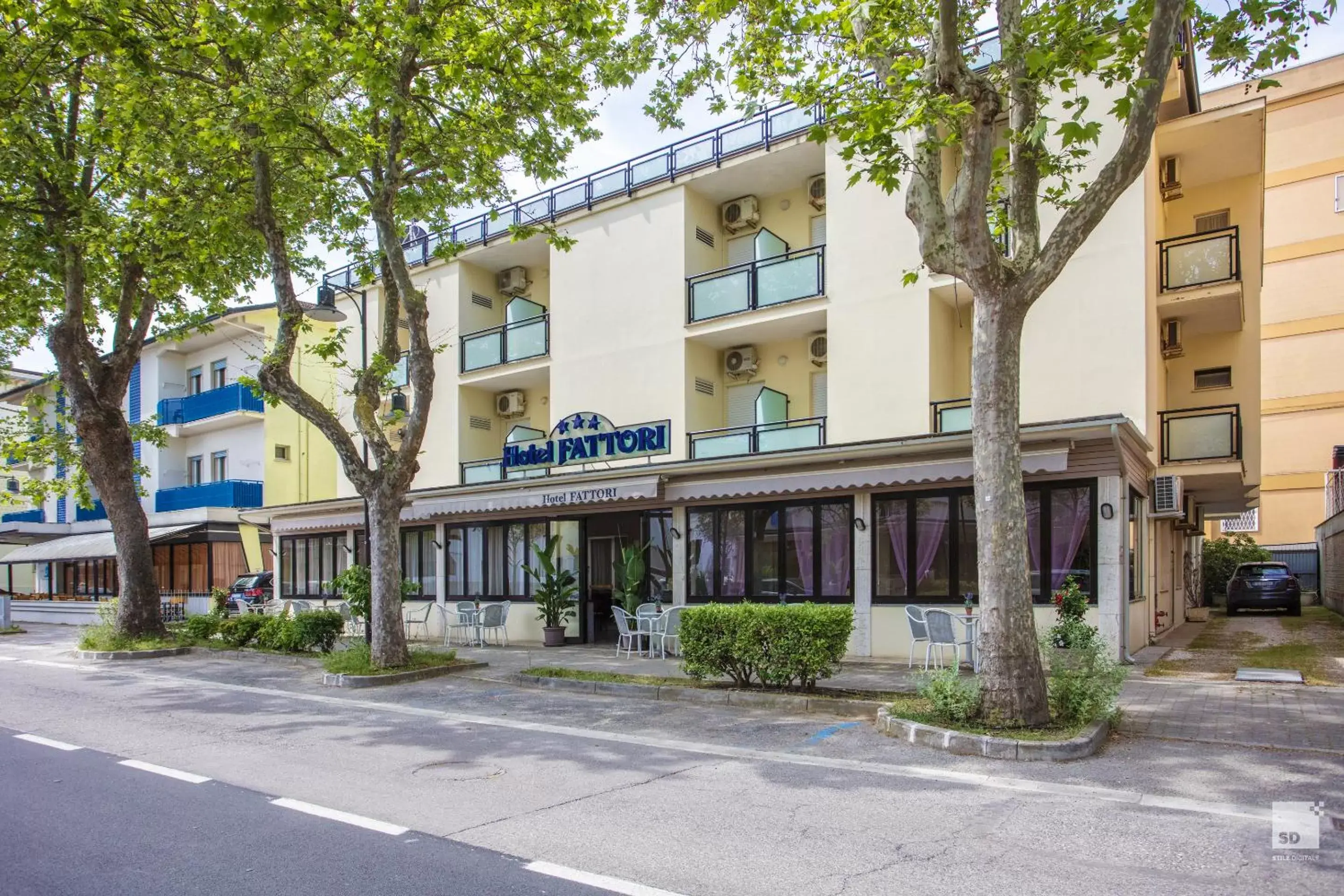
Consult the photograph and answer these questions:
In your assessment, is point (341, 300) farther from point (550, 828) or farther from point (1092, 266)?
point (550, 828)

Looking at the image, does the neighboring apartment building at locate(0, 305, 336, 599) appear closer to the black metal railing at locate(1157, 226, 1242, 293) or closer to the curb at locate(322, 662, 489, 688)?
the curb at locate(322, 662, 489, 688)

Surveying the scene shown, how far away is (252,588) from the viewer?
96.6 ft

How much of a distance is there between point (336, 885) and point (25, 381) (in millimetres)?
52441

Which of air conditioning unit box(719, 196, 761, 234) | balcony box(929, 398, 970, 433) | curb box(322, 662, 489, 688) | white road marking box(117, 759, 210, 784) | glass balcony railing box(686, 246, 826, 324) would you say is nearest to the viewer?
white road marking box(117, 759, 210, 784)

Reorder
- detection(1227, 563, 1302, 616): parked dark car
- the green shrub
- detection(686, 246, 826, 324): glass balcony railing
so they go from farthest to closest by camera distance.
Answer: detection(1227, 563, 1302, 616): parked dark car, detection(686, 246, 826, 324): glass balcony railing, the green shrub

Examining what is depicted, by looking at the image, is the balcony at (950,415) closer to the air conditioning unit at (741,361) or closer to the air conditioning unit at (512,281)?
the air conditioning unit at (741,361)

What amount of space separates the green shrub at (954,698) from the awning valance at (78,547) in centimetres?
2953

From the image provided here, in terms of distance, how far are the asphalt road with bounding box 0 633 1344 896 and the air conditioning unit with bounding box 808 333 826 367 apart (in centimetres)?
929

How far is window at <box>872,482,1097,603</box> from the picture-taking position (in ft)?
42.3

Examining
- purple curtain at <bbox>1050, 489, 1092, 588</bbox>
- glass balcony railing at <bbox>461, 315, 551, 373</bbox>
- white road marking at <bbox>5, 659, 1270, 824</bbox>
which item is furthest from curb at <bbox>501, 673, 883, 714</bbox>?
glass balcony railing at <bbox>461, 315, 551, 373</bbox>

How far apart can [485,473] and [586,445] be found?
195 inches

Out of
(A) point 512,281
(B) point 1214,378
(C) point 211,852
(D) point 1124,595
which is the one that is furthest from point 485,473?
(C) point 211,852

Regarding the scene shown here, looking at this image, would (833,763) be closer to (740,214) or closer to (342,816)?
(342,816)

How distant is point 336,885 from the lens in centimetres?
467
